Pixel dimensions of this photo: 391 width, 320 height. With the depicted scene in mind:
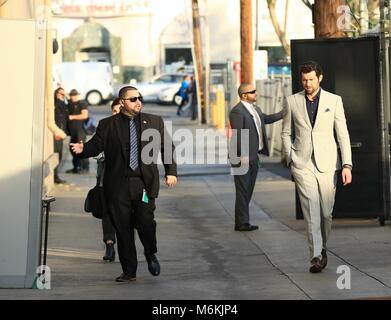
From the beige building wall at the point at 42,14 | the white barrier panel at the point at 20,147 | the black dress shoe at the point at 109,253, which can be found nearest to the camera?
the white barrier panel at the point at 20,147

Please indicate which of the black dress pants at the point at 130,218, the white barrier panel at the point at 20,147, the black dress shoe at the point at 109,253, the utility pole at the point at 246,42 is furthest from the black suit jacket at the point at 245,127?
the utility pole at the point at 246,42

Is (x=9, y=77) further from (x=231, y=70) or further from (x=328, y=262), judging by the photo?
(x=231, y=70)

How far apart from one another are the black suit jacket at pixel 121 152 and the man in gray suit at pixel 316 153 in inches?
48.9

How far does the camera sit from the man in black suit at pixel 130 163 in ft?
34.7

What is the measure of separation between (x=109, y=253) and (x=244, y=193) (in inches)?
116

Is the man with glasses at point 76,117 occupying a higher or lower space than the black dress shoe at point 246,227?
higher

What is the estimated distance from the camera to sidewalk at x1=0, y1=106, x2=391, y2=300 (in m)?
10.0

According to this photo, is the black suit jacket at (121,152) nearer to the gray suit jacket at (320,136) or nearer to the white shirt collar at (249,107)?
the gray suit jacket at (320,136)

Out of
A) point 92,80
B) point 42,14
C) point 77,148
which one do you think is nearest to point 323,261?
point 77,148

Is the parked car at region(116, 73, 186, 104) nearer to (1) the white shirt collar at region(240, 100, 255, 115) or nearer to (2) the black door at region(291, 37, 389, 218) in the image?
(1) the white shirt collar at region(240, 100, 255, 115)

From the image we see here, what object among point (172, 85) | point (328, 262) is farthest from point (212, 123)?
point (328, 262)

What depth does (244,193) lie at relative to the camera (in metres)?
14.8
